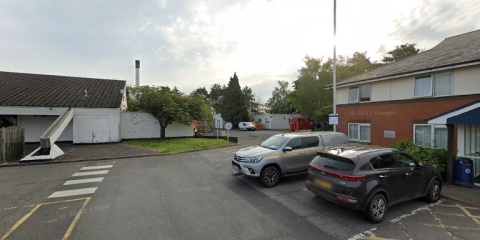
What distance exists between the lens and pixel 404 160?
5805mm

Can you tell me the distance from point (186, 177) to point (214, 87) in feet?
191

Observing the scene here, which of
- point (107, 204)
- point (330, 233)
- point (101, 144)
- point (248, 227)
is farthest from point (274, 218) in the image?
point (101, 144)

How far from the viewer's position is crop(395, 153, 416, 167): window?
5678 mm

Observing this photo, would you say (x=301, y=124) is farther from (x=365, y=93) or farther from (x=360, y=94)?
(x=365, y=93)

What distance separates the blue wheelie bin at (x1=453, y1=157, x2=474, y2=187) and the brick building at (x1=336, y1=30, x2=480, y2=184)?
62 cm

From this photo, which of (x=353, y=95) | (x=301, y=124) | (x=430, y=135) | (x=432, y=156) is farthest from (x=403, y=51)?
(x=432, y=156)

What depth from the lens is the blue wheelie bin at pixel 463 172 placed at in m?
7.07

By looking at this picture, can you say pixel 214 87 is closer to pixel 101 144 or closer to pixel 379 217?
pixel 101 144

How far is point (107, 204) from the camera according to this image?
5.77 meters

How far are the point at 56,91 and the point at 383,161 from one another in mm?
23722

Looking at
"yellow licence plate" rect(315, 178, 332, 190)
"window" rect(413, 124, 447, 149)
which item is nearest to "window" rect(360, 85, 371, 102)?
"window" rect(413, 124, 447, 149)

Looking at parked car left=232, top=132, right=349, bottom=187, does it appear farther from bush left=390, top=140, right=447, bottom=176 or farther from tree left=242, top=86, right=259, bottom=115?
tree left=242, top=86, right=259, bottom=115

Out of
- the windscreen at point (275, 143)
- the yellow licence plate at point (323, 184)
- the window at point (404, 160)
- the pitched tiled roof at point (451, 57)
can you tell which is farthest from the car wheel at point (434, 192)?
the pitched tiled roof at point (451, 57)

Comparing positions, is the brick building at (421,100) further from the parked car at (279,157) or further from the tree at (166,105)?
the tree at (166,105)
